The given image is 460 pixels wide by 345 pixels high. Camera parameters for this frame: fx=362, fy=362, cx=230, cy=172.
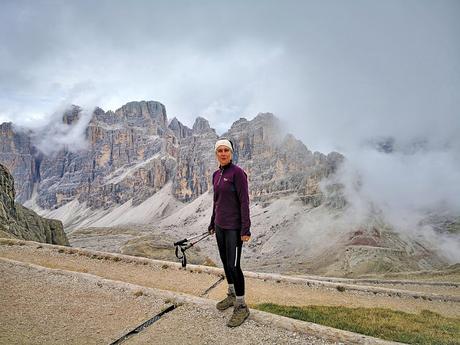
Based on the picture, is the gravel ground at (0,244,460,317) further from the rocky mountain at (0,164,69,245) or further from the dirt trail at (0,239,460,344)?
the rocky mountain at (0,164,69,245)

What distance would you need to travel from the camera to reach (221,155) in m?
8.69

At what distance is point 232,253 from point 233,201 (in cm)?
119

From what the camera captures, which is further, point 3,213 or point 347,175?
point 347,175

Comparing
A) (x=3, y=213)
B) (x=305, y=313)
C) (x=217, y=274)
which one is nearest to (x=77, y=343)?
(x=305, y=313)

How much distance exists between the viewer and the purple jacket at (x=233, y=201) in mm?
8242

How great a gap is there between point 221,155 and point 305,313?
18.6 feet

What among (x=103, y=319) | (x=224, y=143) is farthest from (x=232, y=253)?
(x=103, y=319)

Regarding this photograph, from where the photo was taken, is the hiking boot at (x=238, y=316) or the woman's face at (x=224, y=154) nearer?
the hiking boot at (x=238, y=316)

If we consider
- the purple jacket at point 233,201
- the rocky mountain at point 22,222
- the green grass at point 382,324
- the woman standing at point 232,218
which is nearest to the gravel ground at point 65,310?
the woman standing at point 232,218

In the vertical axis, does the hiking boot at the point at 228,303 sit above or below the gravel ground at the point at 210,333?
above

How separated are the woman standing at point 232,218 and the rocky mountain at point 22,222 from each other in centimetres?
3240

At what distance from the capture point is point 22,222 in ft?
137

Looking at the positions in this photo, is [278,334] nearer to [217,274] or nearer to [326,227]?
[217,274]

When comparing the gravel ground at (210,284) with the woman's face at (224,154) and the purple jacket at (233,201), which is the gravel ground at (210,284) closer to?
the purple jacket at (233,201)
